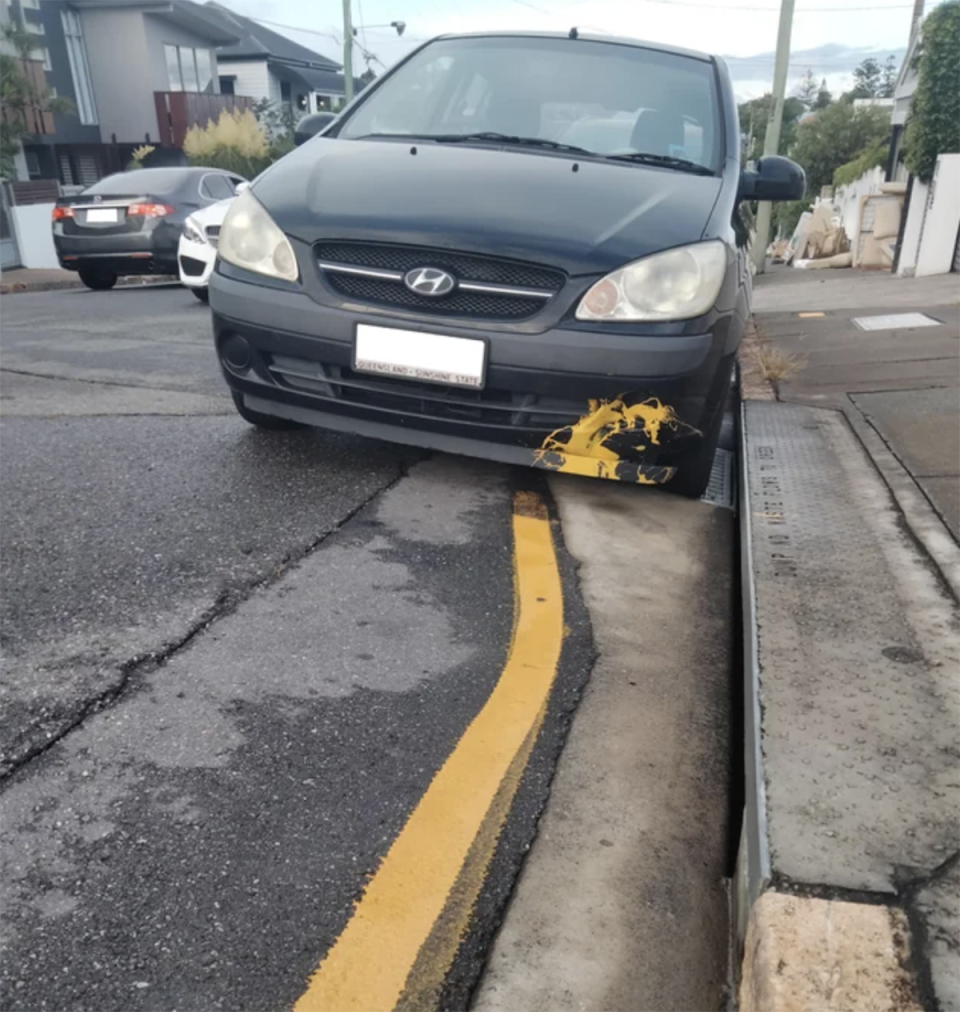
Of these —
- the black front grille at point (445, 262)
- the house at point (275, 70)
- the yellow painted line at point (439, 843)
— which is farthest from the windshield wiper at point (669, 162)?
the house at point (275, 70)

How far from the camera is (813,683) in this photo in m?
2.22

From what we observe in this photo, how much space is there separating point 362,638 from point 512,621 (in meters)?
0.44

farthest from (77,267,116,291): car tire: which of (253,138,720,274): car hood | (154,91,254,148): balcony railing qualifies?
(154,91,254,148): balcony railing

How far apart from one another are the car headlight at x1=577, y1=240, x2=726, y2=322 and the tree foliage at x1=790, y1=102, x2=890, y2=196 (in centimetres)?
4617

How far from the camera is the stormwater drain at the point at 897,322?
7.34 metres

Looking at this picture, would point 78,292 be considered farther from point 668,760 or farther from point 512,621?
point 668,760

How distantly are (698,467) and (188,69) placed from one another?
35324mm

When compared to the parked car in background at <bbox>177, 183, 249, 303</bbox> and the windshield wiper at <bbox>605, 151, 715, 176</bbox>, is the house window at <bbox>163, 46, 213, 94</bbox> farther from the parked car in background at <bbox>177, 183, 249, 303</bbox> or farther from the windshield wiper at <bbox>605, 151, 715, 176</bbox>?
the windshield wiper at <bbox>605, 151, 715, 176</bbox>

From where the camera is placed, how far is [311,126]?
15.3ft

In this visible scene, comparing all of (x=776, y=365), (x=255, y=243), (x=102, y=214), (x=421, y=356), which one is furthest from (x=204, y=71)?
(x=421, y=356)

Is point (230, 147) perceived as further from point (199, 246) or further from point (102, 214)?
point (199, 246)

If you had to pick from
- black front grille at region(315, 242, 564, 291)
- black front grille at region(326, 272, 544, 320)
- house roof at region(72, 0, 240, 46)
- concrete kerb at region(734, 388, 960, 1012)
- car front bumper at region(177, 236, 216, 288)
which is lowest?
car front bumper at region(177, 236, 216, 288)

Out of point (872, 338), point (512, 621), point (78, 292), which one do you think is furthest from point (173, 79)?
point (512, 621)

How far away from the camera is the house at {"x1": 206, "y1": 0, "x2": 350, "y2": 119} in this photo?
136 feet
